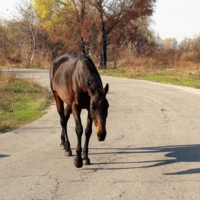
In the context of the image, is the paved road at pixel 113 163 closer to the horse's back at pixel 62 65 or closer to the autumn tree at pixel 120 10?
the horse's back at pixel 62 65

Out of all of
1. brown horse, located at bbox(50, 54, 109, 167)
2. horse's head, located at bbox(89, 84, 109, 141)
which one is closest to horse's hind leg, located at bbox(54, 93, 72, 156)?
brown horse, located at bbox(50, 54, 109, 167)

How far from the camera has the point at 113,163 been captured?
6570mm

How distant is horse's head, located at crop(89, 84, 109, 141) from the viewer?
219 inches

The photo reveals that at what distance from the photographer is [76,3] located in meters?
39.0

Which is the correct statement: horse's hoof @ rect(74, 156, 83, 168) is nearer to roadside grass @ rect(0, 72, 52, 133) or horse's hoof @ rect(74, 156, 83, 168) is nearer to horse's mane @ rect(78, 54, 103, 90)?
horse's mane @ rect(78, 54, 103, 90)

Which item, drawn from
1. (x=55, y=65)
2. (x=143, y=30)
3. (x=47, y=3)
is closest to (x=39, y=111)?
(x=55, y=65)

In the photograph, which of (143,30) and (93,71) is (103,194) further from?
(143,30)

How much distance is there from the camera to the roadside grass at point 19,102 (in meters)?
11.1

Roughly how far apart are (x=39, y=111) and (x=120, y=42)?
34.6 meters

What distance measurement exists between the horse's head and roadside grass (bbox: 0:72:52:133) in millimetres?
4464

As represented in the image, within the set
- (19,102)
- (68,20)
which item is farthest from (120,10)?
(19,102)

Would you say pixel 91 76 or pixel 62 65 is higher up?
pixel 62 65

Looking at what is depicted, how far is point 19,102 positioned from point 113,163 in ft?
31.7

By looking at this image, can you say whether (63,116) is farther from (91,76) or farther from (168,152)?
(168,152)
